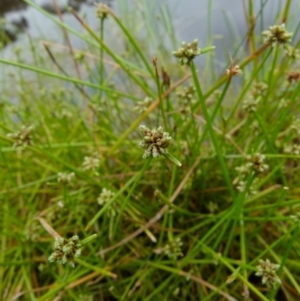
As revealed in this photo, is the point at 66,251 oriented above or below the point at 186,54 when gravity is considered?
below

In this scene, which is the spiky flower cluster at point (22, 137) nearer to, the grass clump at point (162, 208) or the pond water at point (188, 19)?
the grass clump at point (162, 208)

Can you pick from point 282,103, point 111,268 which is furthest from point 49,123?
point 282,103

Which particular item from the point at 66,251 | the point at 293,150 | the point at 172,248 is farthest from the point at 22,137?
the point at 293,150

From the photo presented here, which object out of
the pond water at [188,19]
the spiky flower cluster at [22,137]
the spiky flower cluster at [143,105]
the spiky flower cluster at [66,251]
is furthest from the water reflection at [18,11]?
the spiky flower cluster at [66,251]

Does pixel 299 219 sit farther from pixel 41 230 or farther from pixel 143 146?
pixel 41 230

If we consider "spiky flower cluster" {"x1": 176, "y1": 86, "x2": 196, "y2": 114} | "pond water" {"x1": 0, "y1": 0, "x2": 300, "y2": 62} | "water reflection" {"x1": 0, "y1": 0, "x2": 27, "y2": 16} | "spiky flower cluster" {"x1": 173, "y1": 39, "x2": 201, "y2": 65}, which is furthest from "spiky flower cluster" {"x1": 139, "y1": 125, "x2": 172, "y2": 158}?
"water reflection" {"x1": 0, "y1": 0, "x2": 27, "y2": 16}

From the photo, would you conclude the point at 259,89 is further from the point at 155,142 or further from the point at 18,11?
the point at 18,11

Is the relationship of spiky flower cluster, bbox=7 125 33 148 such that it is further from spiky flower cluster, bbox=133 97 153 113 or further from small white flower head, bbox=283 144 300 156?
small white flower head, bbox=283 144 300 156
